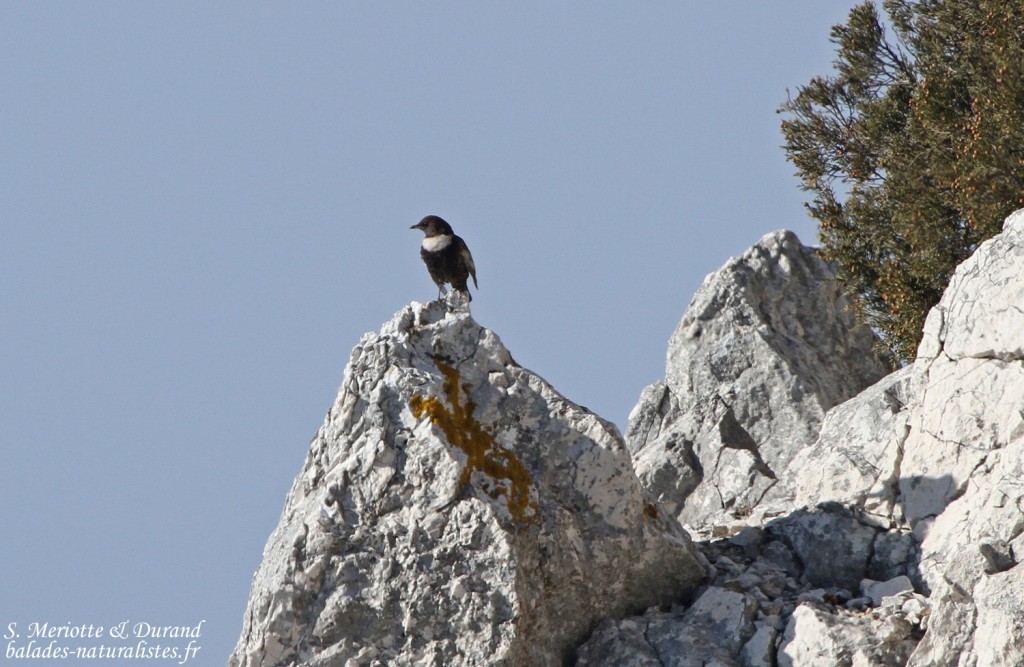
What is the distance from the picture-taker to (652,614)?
10961 mm

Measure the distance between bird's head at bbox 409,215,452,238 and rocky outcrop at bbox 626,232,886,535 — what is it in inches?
188

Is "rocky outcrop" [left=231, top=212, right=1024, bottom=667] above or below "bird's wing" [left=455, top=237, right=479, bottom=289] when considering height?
below

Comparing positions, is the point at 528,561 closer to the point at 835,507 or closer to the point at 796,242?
the point at 835,507

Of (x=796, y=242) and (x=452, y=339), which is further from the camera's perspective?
(x=796, y=242)

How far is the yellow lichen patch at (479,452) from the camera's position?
1068 centimetres

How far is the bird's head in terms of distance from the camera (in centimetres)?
1870

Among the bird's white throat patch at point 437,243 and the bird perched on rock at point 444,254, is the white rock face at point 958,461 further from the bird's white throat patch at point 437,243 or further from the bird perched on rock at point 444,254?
the bird's white throat patch at point 437,243

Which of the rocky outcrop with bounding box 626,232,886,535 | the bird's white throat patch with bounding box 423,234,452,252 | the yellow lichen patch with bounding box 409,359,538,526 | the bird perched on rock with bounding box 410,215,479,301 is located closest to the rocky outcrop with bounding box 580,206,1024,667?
the yellow lichen patch with bounding box 409,359,538,526

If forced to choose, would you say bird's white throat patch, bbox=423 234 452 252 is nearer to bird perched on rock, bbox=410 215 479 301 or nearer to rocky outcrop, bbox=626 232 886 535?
bird perched on rock, bbox=410 215 479 301

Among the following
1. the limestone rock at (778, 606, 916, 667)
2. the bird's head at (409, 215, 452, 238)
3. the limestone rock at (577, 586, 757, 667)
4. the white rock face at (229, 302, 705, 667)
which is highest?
the bird's head at (409, 215, 452, 238)

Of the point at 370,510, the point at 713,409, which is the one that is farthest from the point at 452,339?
the point at 713,409

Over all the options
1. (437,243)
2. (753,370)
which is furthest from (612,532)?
(753,370)

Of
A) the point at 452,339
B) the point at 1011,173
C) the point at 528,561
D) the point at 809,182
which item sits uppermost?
the point at 809,182

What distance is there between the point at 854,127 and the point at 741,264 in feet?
10.6
